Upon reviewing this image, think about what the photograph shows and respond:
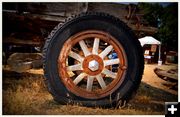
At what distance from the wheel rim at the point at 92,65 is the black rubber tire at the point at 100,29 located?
35mm

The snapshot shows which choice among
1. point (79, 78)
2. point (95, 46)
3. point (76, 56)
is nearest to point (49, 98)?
point (79, 78)

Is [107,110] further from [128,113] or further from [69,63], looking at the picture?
[69,63]

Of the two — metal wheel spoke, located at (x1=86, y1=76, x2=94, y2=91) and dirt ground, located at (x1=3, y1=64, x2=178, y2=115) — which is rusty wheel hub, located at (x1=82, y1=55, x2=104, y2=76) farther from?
dirt ground, located at (x1=3, y1=64, x2=178, y2=115)

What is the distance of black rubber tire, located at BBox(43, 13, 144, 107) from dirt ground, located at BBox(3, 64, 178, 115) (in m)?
0.10

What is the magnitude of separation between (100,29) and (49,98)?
0.74 meters

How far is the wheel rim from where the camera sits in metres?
2.75

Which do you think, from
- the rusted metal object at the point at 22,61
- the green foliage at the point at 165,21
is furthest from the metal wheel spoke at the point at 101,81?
the green foliage at the point at 165,21

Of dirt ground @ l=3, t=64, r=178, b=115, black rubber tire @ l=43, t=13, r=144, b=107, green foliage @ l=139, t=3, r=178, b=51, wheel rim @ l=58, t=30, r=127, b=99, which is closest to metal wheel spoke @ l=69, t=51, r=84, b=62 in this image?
wheel rim @ l=58, t=30, r=127, b=99

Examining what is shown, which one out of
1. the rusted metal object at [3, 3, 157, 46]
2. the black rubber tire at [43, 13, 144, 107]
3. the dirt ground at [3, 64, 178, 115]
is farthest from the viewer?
the rusted metal object at [3, 3, 157, 46]

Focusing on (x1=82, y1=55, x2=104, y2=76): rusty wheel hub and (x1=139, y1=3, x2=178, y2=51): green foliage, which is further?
(x1=139, y1=3, x2=178, y2=51): green foliage

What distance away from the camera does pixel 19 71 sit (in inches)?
120

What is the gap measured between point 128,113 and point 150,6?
999 mm

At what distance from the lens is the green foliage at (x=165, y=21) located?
123 inches

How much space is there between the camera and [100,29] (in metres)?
2.78
